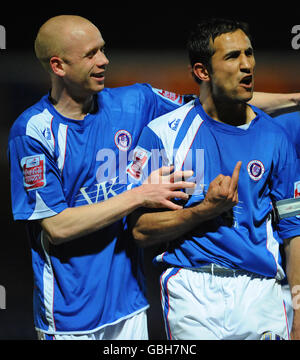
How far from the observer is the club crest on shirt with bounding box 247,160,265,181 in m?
2.60

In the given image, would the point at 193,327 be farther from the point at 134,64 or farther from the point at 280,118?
the point at 134,64

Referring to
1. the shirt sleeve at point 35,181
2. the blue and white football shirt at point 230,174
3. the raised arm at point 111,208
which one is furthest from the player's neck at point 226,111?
the shirt sleeve at point 35,181

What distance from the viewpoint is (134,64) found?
3359 millimetres

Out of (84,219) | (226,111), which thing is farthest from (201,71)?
(84,219)

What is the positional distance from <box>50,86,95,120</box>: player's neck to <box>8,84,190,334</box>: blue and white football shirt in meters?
0.03

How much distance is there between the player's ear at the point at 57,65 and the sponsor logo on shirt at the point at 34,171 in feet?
1.24

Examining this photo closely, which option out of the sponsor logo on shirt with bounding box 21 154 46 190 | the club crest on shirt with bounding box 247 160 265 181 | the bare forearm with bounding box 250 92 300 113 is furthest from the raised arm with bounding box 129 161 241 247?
the bare forearm with bounding box 250 92 300 113

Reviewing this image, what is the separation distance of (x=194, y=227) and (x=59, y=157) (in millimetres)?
659

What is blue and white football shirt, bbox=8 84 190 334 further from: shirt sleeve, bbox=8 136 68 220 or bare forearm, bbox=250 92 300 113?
bare forearm, bbox=250 92 300 113

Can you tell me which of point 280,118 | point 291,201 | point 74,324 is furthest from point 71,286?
point 280,118

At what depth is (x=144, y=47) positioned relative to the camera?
11.0 feet

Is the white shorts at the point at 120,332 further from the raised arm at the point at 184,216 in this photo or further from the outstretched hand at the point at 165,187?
the outstretched hand at the point at 165,187

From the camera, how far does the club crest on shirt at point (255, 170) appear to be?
2.60m

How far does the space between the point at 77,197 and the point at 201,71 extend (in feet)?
2.54
